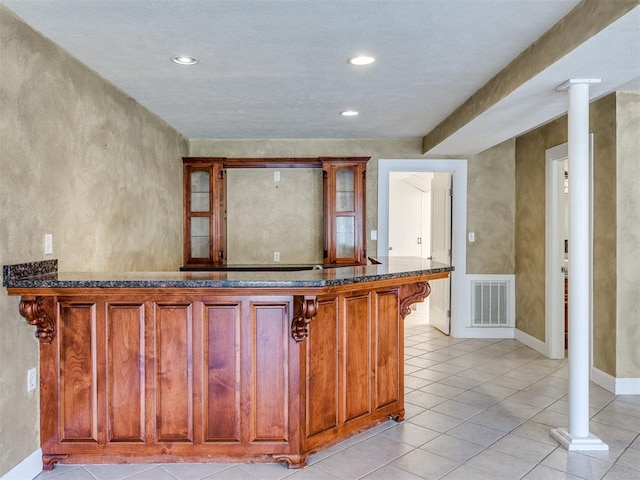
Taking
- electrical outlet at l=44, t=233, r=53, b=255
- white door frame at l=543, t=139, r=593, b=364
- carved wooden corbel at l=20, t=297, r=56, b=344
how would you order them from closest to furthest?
carved wooden corbel at l=20, t=297, r=56, b=344 → electrical outlet at l=44, t=233, r=53, b=255 → white door frame at l=543, t=139, r=593, b=364

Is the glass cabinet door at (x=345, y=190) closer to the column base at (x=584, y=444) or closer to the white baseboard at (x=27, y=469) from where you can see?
the column base at (x=584, y=444)

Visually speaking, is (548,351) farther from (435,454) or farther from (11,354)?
(11,354)

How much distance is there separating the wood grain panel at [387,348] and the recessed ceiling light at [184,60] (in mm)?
1933

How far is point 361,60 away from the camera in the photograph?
10.0 ft

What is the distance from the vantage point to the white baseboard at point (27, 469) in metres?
2.41

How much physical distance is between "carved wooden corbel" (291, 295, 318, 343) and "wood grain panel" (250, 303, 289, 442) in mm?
81

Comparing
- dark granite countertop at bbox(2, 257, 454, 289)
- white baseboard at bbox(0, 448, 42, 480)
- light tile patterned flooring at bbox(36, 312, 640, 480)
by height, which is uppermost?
dark granite countertop at bbox(2, 257, 454, 289)

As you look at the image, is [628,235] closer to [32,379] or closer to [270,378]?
[270,378]

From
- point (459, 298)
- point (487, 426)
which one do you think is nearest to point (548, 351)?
point (459, 298)

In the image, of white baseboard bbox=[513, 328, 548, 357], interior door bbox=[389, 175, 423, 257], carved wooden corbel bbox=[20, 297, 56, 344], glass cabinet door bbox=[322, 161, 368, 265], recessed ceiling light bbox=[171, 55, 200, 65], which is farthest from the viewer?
interior door bbox=[389, 175, 423, 257]

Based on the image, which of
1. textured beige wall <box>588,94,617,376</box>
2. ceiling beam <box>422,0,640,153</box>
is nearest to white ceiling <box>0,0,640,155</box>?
ceiling beam <box>422,0,640,153</box>

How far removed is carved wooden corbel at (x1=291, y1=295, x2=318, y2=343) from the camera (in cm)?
253

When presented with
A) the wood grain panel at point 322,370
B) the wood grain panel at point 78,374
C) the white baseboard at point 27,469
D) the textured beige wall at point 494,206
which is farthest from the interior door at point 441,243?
the white baseboard at point 27,469

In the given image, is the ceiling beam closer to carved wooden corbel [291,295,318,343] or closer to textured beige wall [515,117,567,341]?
textured beige wall [515,117,567,341]
